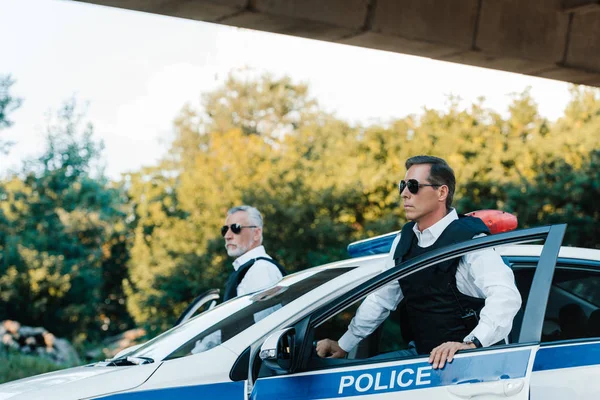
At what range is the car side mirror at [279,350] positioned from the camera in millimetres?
2873

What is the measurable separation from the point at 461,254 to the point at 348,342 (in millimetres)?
809

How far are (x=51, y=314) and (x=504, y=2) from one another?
18003 mm

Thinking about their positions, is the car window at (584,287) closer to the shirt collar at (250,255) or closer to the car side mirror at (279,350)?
the shirt collar at (250,255)

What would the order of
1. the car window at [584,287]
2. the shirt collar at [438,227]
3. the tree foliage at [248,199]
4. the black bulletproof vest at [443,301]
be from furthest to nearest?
the tree foliage at [248,199] → the car window at [584,287] → the shirt collar at [438,227] → the black bulletproof vest at [443,301]

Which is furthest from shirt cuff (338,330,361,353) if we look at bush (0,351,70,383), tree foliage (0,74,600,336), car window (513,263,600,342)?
tree foliage (0,74,600,336)

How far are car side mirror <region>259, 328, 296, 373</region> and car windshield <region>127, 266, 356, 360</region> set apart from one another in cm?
53

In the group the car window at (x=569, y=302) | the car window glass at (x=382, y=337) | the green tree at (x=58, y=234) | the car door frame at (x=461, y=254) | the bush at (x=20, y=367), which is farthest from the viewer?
the green tree at (x=58, y=234)

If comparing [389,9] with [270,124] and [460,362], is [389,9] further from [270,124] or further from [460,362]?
[270,124]

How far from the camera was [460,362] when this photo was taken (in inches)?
113

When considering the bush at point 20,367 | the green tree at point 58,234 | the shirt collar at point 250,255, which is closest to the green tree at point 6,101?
the green tree at point 58,234

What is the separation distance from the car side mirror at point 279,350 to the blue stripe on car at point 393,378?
9 cm

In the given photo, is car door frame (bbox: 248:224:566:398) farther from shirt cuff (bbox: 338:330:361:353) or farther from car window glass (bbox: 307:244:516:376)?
shirt cuff (bbox: 338:330:361:353)

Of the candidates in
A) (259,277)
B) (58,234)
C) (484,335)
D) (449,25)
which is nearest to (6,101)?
(58,234)

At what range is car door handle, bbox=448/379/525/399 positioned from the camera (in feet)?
9.14
